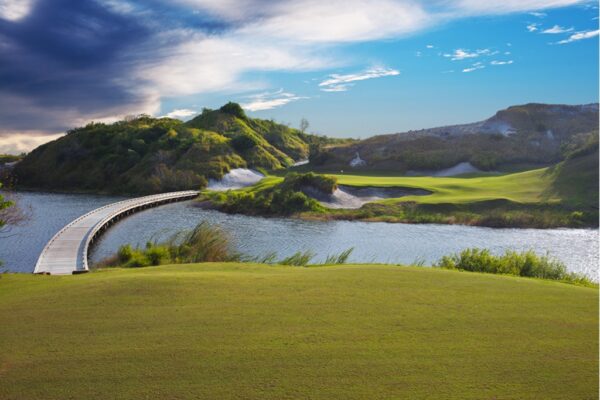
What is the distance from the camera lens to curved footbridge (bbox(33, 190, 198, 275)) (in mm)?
22156

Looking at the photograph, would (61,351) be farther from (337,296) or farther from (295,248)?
(295,248)

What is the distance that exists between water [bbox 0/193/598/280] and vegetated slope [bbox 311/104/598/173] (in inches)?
1540

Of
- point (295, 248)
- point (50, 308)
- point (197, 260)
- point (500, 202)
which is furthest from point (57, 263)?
point (500, 202)

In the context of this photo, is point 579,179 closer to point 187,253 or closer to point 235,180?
point 187,253

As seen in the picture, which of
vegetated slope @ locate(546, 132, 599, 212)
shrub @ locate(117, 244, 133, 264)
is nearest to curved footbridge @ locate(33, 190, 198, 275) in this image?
shrub @ locate(117, 244, 133, 264)

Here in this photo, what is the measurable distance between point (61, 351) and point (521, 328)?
24.1 feet

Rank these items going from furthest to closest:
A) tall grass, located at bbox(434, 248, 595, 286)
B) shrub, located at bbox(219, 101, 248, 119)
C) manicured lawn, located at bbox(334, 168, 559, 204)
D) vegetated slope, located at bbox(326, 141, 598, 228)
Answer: shrub, located at bbox(219, 101, 248, 119), manicured lawn, located at bbox(334, 168, 559, 204), vegetated slope, located at bbox(326, 141, 598, 228), tall grass, located at bbox(434, 248, 595, 286)

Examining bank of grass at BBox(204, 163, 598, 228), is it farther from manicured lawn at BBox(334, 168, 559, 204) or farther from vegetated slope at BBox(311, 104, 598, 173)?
vegetated slope at BBox(311, 104, 598, 173)

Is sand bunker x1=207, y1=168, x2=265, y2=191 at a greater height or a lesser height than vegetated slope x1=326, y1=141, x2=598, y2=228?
greater

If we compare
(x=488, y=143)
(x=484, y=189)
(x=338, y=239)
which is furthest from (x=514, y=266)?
(x=488, y=143)

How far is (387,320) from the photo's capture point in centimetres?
881

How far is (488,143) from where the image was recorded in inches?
3228

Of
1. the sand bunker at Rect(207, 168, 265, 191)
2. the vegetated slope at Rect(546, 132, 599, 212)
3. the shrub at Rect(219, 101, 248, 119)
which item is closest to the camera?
the vegetated slope at Rect(546, 132, 599, 212)

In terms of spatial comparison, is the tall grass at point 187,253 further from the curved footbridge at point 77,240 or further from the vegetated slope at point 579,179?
the vegetated slope at point 579,179
